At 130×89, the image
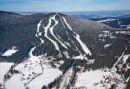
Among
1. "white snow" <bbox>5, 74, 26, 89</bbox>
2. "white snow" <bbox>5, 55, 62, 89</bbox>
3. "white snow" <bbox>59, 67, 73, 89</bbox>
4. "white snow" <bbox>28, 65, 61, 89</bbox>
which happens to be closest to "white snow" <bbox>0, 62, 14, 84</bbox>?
"white snow" <bbox>5, 55, 62, 89</bbox>

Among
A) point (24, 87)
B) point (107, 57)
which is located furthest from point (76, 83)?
point (107, 57)

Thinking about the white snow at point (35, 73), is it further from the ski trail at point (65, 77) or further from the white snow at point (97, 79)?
the white snow at point (97, 79)

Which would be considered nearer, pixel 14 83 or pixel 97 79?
pixel 97 79

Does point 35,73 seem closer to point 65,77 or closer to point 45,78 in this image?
point 45,78

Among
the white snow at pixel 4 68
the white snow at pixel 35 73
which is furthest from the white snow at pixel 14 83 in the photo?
the white snow at pixel 4 68

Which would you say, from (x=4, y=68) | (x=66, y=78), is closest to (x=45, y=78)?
(x=66, y=78)

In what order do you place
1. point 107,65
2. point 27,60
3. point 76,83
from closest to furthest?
1. point 76,83
2. point 107,65
3. point 27,60

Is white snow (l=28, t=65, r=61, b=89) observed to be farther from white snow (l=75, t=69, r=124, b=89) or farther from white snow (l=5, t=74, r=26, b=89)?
white snow (l=75, t=69, r=124, b=89)

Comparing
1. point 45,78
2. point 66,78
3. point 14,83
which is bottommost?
point 14,83

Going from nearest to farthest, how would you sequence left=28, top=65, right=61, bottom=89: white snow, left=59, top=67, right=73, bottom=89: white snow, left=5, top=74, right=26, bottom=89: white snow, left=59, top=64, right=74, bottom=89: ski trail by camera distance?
left=59, top=64, right=74, bottom=89: ski trail
left=59, top=67, right=73, bottom=89: white snow
left=28, top=65, right=61, bottom=89: white snow
left=5, top=74, right=26, bottom=89: white snow

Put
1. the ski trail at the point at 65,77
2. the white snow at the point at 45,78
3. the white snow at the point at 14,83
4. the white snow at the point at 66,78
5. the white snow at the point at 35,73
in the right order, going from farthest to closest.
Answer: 1. the white snow at the point at 35,73
2. the white snow at the point at 14,83
3. the white snow at the point at 45,78
4. the white snow at the point at 66,78
5. the ski trail at the point at 65,77

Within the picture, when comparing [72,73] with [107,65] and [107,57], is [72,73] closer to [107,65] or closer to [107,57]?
[107,65]
